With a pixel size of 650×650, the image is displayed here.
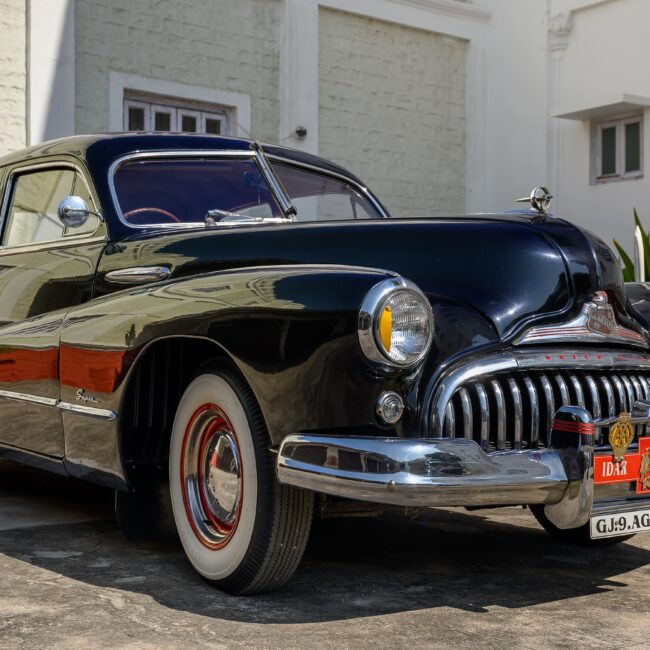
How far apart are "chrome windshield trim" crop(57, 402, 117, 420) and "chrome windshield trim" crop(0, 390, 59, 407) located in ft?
0.23

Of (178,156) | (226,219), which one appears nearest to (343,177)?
(178,156)

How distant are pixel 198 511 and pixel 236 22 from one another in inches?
338

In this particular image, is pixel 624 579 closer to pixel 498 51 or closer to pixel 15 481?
pixel 15 481

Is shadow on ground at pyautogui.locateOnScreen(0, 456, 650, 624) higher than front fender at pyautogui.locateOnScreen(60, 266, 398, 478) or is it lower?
lower

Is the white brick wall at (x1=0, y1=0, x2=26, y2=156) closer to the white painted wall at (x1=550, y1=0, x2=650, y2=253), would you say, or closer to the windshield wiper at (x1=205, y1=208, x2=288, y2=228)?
the white painted wall at (x1=550, y1=0, x2=650, y2=253)

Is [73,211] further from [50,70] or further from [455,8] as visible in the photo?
[455,8]

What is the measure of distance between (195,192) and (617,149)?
892 cm

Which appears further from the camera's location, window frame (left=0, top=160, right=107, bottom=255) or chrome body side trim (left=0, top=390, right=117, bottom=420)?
window frame (left=0, top=160, right=107, bottom=255)

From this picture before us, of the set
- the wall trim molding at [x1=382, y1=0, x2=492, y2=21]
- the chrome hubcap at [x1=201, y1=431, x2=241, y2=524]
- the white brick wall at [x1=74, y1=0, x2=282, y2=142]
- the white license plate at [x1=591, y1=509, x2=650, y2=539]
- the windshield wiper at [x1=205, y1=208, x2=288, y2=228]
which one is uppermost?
the wall trim molding at [x1=382, y1=0, x2=492, y2=21]

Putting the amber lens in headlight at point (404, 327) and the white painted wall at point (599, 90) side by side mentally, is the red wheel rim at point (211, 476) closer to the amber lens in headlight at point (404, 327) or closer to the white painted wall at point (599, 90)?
the amber lens in headlight at point (404, 327)

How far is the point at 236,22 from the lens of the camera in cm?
1124

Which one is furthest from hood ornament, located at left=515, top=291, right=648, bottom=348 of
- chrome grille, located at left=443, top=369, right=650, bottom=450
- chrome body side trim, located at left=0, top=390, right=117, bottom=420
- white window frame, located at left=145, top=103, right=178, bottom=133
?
white window frame, located at left=145, top=103, right=178, bottom=133

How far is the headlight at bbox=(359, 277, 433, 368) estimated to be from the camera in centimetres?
292

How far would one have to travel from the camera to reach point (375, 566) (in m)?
3.67
